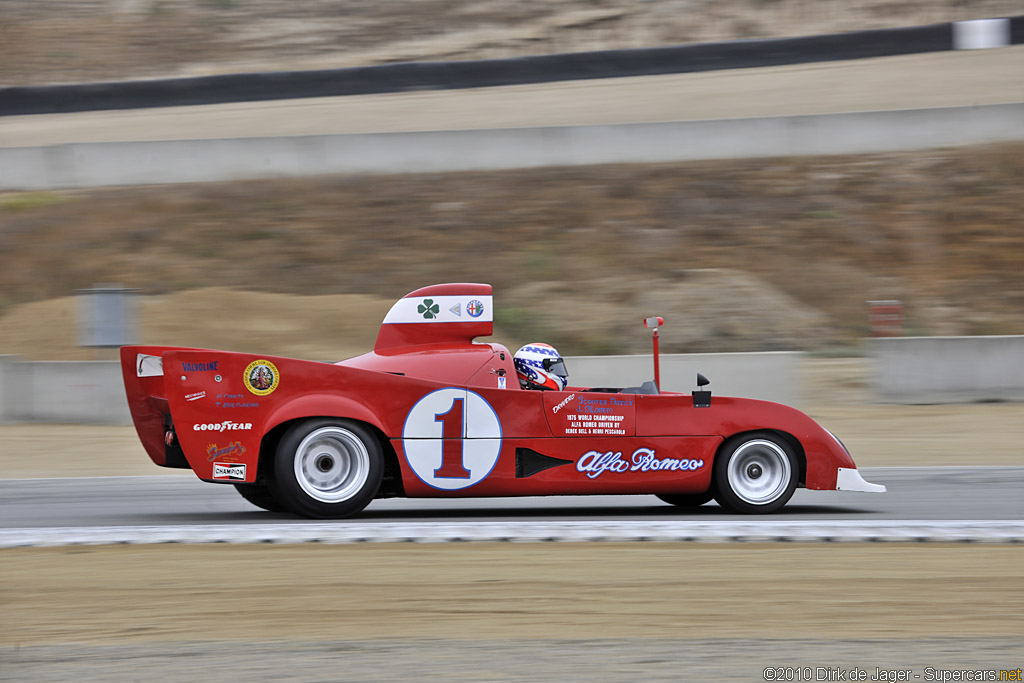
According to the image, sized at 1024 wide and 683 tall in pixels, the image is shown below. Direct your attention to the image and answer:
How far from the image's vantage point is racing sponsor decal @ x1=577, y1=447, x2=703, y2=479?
25.5ft

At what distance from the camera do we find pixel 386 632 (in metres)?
4.97

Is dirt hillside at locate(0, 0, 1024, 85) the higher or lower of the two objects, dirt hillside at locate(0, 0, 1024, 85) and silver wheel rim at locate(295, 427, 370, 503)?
the higher

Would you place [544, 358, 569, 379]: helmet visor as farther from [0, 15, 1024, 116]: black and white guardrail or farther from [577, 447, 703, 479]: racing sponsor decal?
[0, 15, 1024, 116]: black and white guardrail

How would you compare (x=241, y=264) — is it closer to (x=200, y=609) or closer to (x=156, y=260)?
(x=156, y=260)

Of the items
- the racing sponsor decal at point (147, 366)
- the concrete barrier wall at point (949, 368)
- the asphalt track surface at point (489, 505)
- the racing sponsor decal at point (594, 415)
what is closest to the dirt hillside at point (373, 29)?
the concrete barrier wall at point (949, 368)

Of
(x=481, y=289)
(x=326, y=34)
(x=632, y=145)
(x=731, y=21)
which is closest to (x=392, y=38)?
(x=326, y=34)

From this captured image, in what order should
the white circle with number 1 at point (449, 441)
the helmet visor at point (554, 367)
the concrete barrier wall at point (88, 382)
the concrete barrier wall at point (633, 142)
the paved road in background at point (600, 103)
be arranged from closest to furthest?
the white circle with number 1 at point (449, 441) < the helmet visor at point (554, 367) < the concrete barrier wall at point (88, 382) < the concrete barrier wall at point (633, 142) < the paved road in background at point (600, 103)

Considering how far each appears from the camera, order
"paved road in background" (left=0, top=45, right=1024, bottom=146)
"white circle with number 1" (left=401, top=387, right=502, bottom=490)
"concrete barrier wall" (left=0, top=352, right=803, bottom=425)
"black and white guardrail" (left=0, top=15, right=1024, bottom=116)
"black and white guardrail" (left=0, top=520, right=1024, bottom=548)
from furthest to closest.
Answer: "black and white guardrail" (left=0, top=15, right=1024, bottom=116) → "paved road in background" (left=0, top=45, right=1024, bottom=146) → "concrete barrier wall" (left=0, top=352, right=803, bottom=425) → "white circle with number 1" (left=401, top=387, right=502, bottom=490) → "black and white guardrail" (left=0, top=520, right=1024, bottom=548)

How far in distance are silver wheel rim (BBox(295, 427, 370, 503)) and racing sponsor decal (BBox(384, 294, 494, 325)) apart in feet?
3.58

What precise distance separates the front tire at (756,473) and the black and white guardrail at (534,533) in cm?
51

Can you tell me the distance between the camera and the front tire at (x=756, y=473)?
26.2ft

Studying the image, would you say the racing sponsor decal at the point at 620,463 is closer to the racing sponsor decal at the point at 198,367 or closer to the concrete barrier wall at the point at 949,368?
the racing sponsor decal at the point at 198,367

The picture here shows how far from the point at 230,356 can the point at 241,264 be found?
13.4 metres

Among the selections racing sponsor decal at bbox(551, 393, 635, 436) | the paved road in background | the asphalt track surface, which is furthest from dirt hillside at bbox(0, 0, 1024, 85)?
racing sponsor decal at bbox(551, 393, 635, 436)
